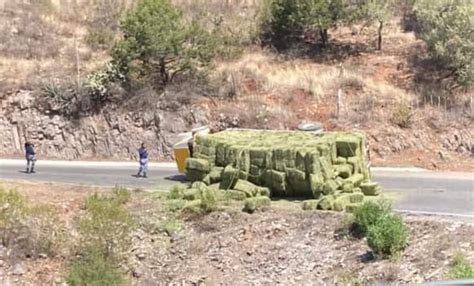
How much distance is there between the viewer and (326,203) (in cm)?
1936

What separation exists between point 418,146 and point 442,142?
3.02ft

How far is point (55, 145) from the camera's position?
3147cm

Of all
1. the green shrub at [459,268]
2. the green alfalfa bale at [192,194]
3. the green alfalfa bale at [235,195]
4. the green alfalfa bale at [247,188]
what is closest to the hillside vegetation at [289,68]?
the green alfalfa bale at [247,188]

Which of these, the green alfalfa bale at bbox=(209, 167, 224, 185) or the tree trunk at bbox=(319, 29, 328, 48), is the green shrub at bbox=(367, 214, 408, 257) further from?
the tree trunk at bbox=(319, 29, 328, 48)

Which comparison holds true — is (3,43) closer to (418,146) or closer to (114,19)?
(114,19)

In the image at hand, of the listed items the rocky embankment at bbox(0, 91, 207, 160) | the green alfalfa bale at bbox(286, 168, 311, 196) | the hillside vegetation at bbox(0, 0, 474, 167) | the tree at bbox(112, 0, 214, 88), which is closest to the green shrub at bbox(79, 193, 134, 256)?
the green alfalfa bale at bbox(286, 168, 311, 196)

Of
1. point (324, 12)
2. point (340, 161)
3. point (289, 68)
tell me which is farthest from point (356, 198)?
point (324, 12)

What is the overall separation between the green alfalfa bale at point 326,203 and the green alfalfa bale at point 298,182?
2.92 ft

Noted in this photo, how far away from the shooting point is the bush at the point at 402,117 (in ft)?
92.3

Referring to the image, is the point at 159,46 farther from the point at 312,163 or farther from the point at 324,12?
the point at 312,163

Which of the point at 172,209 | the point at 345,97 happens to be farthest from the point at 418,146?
the point at 172,209

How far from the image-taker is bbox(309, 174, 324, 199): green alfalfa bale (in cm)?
1995

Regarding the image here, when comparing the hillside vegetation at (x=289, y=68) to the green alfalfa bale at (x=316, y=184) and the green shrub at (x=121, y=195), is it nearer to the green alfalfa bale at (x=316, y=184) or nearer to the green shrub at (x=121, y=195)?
the green alfalfa bale at (x=316, y=184)

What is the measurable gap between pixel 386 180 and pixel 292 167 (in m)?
4.23
